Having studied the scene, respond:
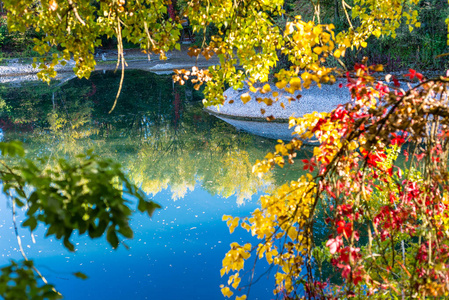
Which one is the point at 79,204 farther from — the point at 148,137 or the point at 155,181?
the point at 148,137

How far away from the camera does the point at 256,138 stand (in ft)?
29.5

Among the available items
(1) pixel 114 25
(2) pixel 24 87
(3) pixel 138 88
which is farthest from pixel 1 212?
(2) pixel 24 87

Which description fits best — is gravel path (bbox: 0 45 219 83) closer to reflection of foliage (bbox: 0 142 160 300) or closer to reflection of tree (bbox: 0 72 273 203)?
reflection of tree (bbox: 0 72 273 203)

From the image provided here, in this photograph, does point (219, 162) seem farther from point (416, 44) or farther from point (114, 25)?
point (416, 44)

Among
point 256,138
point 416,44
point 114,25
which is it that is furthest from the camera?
point 416,44

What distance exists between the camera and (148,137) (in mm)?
9195

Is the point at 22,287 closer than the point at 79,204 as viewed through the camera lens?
Yes

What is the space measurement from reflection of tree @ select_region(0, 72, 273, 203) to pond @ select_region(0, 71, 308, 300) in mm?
22

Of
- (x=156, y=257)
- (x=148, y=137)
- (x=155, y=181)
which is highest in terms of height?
(x=148, y=137)

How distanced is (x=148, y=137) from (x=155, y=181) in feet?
8.09

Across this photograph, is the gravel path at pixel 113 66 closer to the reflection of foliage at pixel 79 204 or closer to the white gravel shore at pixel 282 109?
the white gravel shore at pixel 282 109

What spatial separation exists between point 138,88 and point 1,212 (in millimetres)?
9195

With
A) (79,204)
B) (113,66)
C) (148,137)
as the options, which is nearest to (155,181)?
(148,137)

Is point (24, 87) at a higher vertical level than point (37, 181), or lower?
lower
